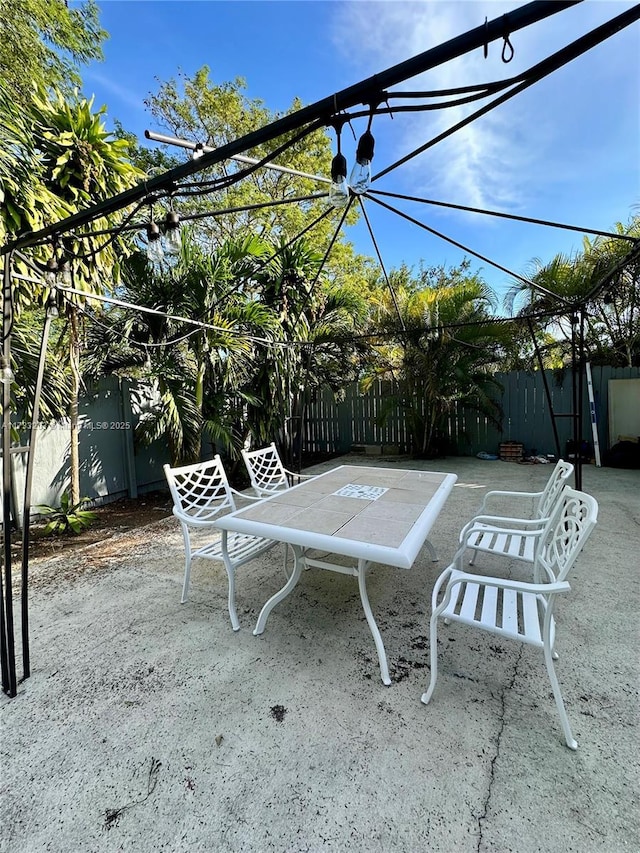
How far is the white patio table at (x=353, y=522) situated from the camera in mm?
1555

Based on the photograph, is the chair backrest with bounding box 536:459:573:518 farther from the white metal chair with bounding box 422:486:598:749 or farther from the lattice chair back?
the lattice chair back

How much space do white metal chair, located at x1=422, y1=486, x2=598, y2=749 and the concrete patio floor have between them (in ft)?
0.54

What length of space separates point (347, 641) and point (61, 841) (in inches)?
46.3

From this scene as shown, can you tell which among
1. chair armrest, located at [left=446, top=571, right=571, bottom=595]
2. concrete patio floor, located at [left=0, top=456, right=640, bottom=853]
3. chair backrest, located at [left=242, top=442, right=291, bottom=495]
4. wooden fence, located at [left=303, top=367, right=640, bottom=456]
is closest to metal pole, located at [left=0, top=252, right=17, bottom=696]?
concrete patio floor, located at [left=0, top=456, right=640, bottom=853]

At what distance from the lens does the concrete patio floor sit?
105 centimetres

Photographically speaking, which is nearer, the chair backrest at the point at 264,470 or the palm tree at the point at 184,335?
the chair backrest at the point at 264,470

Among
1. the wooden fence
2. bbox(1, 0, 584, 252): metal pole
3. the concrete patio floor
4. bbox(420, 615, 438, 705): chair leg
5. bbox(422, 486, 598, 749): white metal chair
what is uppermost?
bbox(1, 0, 584, 252): metal pole

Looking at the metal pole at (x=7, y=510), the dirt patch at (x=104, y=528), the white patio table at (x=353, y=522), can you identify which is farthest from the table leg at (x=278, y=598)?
the dirt patch at (x=104, y=528)

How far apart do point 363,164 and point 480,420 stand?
647 cm

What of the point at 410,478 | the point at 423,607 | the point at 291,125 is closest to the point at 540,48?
the point at 291,125

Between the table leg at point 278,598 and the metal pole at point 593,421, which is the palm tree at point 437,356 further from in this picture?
the table leg at point 278,598

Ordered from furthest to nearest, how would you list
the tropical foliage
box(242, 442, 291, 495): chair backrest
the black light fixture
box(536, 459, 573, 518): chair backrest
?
1. the tropical foliage
2. box(242, 442, 291, 495): chair backrest
3. box(536, 459, 573, 518): chair backrest
4. the black light fixture

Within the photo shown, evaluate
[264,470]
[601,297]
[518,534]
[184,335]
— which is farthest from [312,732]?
[601,297]

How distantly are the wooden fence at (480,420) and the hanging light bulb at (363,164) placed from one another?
5.65 meters
